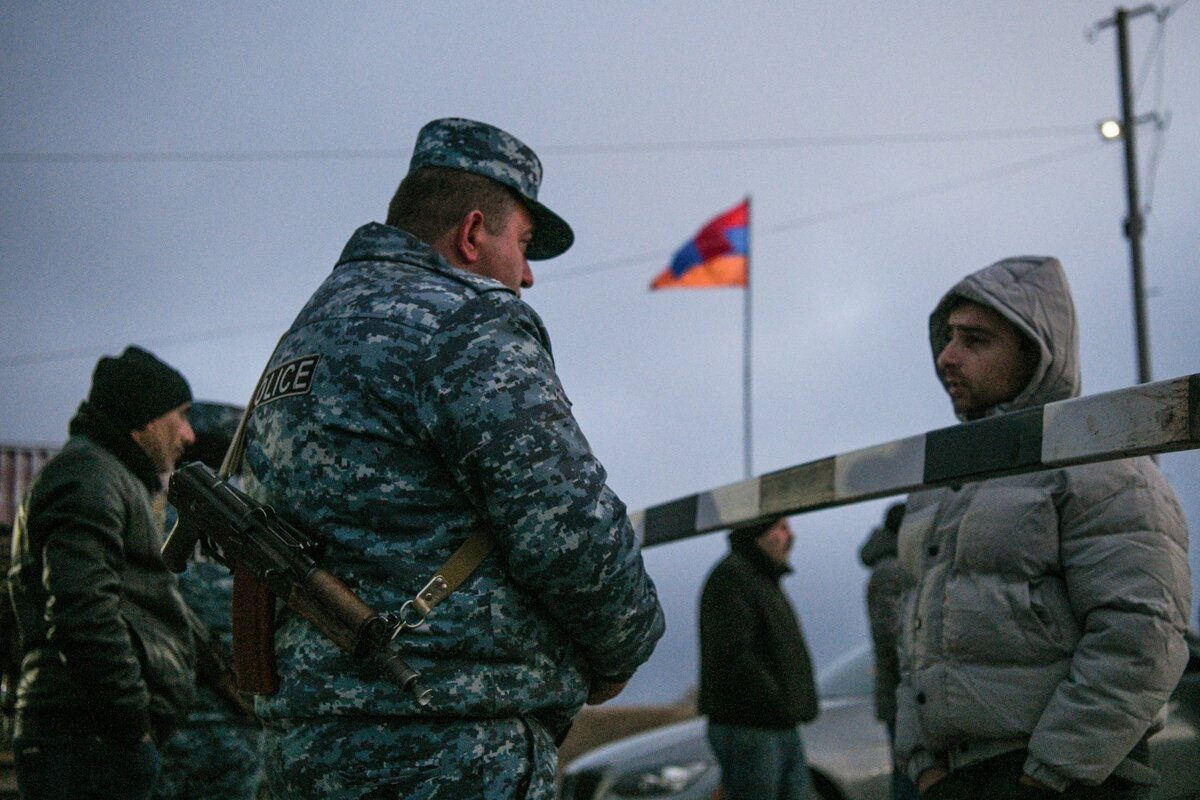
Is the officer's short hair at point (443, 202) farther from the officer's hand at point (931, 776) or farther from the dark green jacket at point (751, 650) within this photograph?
the dark green jacket at point (751, 650)

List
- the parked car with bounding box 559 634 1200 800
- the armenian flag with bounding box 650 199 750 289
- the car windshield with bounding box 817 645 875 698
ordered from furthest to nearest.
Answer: the armenian flag with bounding box 650 199 750 289 → the car windshield with bounding box 817 645 875 698 → the parked car with bounding box 559 634 1200 800

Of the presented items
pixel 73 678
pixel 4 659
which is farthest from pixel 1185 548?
pixel 4 659

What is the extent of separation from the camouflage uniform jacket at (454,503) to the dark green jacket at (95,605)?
5.43ft

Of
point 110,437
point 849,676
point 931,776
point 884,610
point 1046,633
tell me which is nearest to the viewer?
point 1046,633

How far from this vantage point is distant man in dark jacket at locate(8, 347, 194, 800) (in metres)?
3.56

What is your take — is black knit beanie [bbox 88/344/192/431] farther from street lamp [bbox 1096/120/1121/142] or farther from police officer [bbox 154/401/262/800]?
street lamp [bbox 1096/120/1121/142]

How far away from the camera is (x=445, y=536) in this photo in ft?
6.91

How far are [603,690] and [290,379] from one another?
835 millimetres

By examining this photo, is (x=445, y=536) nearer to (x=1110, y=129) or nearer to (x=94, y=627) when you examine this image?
(x=94, y=627)

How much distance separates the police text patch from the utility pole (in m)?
11.3

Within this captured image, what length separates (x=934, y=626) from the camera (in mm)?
2816

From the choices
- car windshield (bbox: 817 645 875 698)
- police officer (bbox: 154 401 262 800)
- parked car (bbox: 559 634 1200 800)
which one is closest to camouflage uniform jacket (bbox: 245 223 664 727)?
police officer (bbox: 154 401 262 800)

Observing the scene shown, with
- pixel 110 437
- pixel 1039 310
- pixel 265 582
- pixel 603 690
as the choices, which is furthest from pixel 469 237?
pixel 110 437

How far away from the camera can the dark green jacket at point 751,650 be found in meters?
5.93
